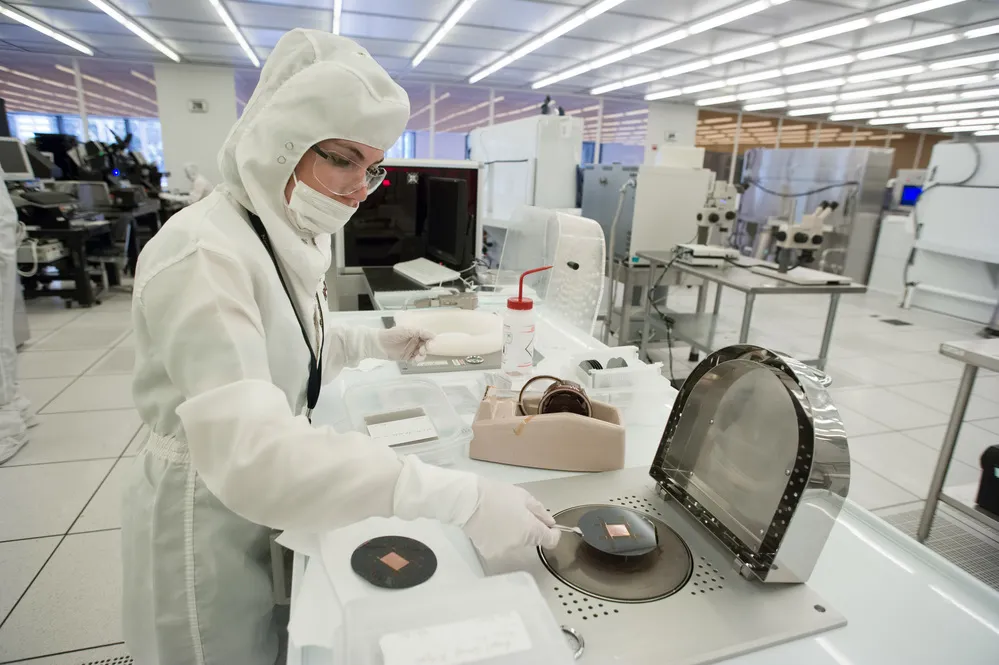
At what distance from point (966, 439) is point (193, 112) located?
408 inches

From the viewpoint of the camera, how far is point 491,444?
3.21ft

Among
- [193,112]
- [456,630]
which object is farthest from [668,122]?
[456,630]

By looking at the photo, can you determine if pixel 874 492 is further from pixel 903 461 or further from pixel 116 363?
pixel 116 363

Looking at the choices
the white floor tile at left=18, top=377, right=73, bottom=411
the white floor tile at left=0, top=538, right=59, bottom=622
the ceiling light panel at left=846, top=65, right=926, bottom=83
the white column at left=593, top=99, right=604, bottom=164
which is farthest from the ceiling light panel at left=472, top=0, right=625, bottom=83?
the white floor tile at left=0, top=538, right=59, bottom=622

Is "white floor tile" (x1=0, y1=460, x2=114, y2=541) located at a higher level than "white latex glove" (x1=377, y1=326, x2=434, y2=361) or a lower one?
lower

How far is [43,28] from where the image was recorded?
257 inches

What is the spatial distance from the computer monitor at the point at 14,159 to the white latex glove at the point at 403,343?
172 inches

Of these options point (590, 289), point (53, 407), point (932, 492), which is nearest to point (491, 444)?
point (590, 289)

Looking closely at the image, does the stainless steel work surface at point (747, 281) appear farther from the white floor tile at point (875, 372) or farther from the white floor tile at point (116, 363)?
the white floor tile at point (116, 363)

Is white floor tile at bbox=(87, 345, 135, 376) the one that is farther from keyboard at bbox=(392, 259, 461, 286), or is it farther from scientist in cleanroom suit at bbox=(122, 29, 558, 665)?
scientist in cleanroom suit at bbox=(122, 29, 558, 665)

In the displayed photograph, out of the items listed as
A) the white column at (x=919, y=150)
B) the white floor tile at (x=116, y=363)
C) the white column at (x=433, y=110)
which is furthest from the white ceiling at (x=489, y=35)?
the white column at (x=919, y=150)

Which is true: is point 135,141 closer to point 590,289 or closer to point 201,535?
point 590,289

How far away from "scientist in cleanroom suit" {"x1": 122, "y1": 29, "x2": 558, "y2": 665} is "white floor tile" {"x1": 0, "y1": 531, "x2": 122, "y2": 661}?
890 millimetres

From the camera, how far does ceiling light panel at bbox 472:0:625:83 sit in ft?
17.4
